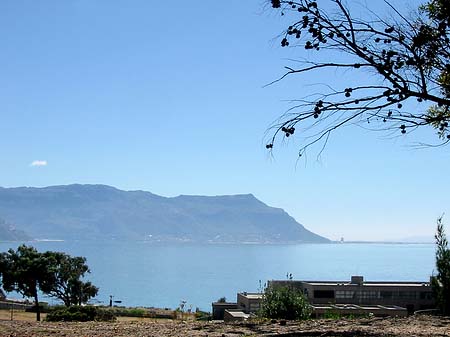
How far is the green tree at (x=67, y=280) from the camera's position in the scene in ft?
208

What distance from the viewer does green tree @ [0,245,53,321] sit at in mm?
58938

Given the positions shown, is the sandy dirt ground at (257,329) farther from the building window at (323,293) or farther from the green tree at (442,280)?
the building window at (323,293)

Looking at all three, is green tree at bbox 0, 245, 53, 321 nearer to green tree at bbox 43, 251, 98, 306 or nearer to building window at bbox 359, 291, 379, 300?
green tree at bbox 43, 251, 98, 306

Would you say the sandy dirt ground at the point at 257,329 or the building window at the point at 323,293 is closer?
the sandy dirt ground at the point at 257,329

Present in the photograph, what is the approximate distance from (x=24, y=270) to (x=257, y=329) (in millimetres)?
50854

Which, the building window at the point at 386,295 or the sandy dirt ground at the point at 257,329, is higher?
the sandy dirt ground at the point at 257,329

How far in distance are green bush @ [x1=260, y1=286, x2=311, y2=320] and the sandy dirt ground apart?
Answer: 3.87 meters

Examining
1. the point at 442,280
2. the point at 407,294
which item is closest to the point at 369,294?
the point at 407,294

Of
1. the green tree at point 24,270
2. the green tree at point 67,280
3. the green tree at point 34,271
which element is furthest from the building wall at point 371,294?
the green tree at point 24,270

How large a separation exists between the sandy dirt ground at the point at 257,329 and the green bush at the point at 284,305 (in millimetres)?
3870

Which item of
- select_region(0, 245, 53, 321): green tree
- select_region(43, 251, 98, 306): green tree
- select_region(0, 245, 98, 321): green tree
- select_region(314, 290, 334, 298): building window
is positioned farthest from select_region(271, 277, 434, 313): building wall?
select_region(0, 245, 53, 321): green tree

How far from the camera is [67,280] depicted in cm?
6794

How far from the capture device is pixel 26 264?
59.2m

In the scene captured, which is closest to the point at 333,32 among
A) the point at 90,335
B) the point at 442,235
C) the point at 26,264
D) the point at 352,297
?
the point at 90,335
